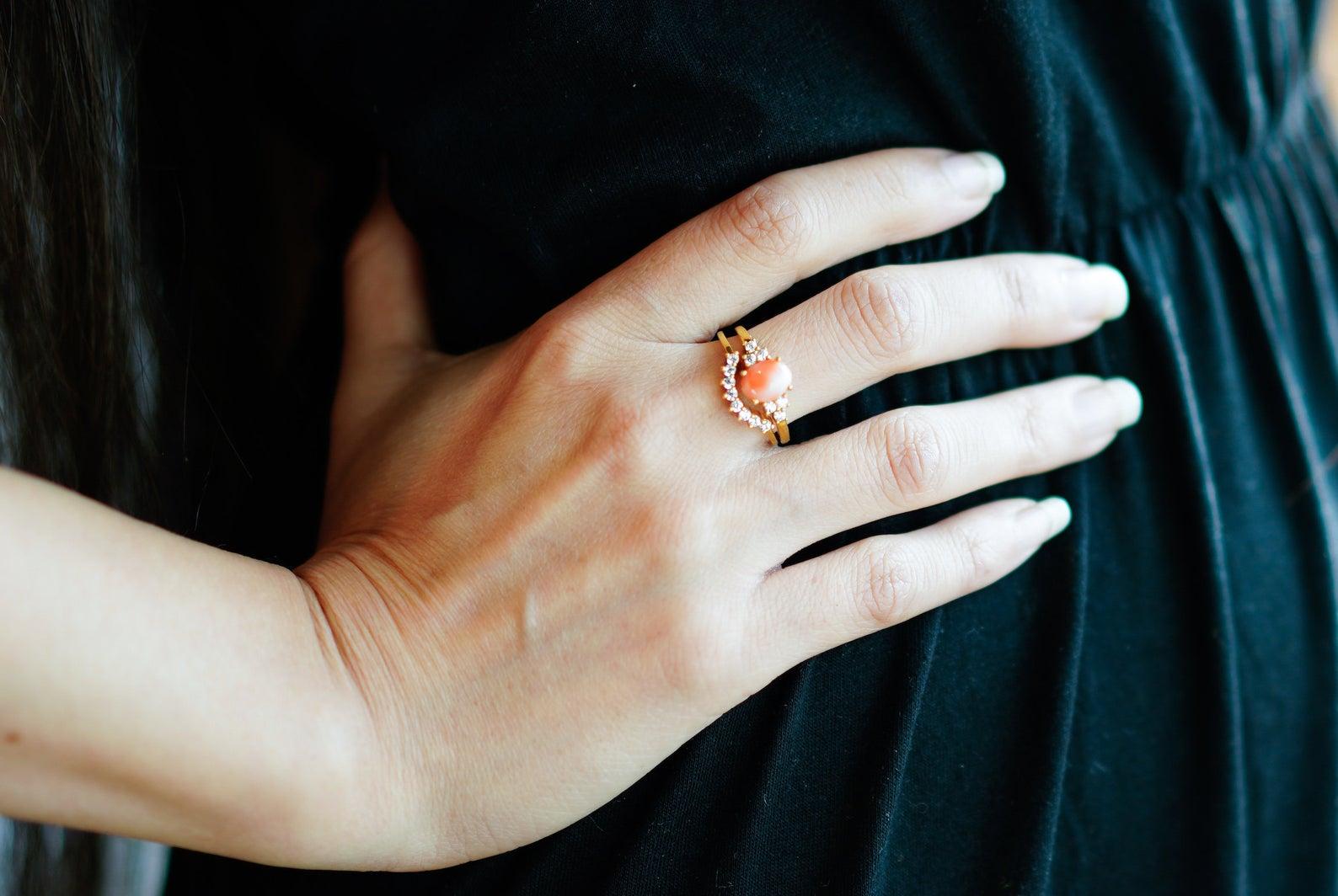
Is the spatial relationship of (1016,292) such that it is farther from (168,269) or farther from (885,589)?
(168,269)

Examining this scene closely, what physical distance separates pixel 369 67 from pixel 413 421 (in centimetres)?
29

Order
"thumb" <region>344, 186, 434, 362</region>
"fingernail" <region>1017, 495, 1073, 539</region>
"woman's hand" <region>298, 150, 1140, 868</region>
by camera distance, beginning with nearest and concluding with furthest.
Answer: "woman's hand" <region>298, 150, 1140, 868</region>, "fingernail" <region>1017, 495, 1073, 539</region>, "thumb" <region>344, 186, 434, 362</region>

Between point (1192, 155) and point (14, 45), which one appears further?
point (1192, 155)

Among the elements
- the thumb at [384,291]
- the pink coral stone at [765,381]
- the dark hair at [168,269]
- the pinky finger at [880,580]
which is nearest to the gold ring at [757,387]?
the pink coral stone at [765,381]

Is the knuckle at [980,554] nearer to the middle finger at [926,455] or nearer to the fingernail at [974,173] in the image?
the middle finger at [926,455]

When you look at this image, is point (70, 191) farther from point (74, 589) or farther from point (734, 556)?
point (734, 556)

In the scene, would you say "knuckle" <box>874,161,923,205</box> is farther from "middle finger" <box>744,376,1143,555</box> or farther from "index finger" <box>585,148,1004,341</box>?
"middle finger" <box>744,376,1143,555</box>

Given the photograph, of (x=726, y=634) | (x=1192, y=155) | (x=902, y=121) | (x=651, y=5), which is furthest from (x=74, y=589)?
(x=1192, y=155)

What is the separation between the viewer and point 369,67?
77 centimetres

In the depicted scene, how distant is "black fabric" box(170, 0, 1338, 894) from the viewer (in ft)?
2.35

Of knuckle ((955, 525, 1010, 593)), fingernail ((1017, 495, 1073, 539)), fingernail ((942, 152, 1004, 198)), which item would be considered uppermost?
fingernail ((942, 152, 1004, 198))

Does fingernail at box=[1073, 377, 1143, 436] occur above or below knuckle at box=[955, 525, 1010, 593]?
above

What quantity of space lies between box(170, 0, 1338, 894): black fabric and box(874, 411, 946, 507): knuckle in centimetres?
5

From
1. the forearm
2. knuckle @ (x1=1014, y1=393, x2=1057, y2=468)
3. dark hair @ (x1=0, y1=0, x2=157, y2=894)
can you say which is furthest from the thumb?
knuckle @ (x1=1014, y1=393, x2=1057, y2=468)
